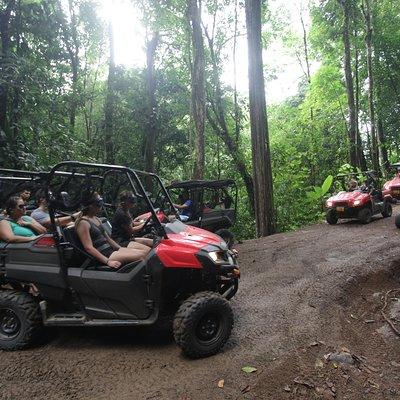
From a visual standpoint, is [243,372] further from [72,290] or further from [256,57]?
[256,57]

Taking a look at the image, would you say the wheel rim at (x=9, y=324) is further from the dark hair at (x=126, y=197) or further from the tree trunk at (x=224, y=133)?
the tree trunk at (x=224, y=133)

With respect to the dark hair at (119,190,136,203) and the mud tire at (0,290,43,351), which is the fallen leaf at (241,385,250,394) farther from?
the dark hair at (119,190,136,203)

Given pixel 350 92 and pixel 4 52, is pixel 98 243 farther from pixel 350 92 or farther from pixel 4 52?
pixel 350 92

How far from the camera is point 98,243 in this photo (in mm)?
4504

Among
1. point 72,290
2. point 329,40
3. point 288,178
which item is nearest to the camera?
point 72,290

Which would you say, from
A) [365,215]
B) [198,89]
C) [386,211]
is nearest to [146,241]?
[365,215]

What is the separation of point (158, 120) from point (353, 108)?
9.01m

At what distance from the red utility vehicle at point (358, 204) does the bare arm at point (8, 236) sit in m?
8.31

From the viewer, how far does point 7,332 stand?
14.5 feet

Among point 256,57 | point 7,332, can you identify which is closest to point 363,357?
point 7,332

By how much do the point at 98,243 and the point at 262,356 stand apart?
220 cm

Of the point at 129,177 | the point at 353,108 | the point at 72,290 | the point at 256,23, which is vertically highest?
the point at 256,23

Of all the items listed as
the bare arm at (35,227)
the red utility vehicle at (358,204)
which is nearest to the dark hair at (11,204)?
the bare arm at (35,227)

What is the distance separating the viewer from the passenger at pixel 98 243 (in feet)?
13.6
